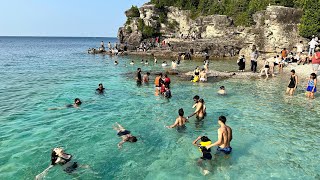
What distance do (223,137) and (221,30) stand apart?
51065 mm

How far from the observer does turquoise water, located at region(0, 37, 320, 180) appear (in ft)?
33.9

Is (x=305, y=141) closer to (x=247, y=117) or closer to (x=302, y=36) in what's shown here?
(x=247, y=117)

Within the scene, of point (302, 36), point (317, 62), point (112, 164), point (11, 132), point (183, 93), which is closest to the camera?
point (112, 164)

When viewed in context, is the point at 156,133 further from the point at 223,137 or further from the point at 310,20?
the point at 310,20

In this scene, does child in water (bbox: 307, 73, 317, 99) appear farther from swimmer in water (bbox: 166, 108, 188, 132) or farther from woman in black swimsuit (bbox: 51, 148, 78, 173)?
woman in black swimsuit (bbox: 51, 148, 78, 173)

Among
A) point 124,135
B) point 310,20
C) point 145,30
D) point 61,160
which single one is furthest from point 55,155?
point 145,30

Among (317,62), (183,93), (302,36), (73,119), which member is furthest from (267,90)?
(302,36)

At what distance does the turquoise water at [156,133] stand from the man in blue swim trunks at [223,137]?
505mm

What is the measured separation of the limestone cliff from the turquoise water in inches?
964

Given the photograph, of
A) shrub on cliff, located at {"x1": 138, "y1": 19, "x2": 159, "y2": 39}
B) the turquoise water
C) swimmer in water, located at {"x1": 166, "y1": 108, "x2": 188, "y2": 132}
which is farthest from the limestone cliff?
swimmer in water, located at {"x1": 166, "y1": 108, "x2": 188, "y2": 132}

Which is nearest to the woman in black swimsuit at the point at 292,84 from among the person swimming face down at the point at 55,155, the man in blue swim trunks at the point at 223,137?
the man in blue swim trunks at the point at 223,137

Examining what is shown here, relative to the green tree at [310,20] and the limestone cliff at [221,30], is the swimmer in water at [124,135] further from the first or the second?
the limestone cliff at [221,30]

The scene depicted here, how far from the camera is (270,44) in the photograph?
1841 inches

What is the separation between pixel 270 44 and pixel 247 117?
114 feet
